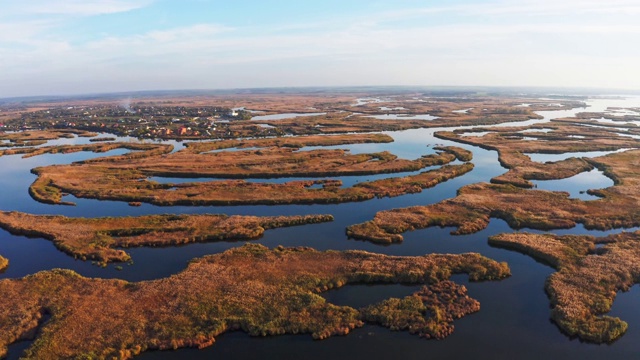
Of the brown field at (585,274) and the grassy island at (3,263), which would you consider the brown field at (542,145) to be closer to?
the brown field at (585,274)

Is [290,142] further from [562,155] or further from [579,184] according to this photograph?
[579,184]

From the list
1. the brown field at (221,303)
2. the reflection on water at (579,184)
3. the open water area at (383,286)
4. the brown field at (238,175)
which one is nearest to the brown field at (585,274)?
the open water area at (383,286)

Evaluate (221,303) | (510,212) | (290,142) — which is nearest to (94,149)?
(290,142)

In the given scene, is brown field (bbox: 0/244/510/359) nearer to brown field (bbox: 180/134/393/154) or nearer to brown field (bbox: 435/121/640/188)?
brown field (bbox: 435/121/640/188)

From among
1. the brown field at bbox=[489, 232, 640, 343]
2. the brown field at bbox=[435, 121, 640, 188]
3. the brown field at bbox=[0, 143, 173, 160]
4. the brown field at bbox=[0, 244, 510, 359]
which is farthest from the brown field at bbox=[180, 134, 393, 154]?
the brown field at bbox=[489, 232, 640, 343]

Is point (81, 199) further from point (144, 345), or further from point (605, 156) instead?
point (605, 156)

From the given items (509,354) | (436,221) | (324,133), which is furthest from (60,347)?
(324,133)
